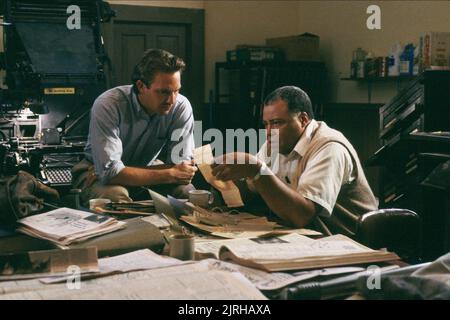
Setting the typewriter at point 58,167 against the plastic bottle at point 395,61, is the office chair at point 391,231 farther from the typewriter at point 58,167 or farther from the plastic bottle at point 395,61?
the plastic bottle at point 395,61

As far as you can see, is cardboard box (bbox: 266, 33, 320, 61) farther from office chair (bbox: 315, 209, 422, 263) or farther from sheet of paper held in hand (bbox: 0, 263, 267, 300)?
sheet of paper held in hand (bbox: 0, 263, 267, 300)

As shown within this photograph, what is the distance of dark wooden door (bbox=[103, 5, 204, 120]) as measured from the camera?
19.3 feet

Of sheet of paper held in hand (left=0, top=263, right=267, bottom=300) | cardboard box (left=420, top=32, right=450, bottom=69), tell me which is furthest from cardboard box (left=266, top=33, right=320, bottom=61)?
sheet of paper held in hand (left=0, top=263, right=267, bottom=300)

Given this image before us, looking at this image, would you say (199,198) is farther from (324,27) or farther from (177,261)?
(324,27)

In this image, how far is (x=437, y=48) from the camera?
13.6ft

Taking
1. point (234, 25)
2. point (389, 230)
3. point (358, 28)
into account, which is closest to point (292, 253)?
point (389, 230)

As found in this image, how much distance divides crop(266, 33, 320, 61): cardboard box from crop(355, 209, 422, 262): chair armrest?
14.2 feet

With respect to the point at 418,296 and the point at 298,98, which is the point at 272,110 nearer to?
the point at 298,98

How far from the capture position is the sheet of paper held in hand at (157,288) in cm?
115

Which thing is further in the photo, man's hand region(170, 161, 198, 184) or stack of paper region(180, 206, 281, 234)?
man's hand region(170, 161, 198, 184)

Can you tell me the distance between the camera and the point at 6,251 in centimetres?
157

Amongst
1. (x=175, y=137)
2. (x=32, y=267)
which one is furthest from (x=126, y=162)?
(x=32, y=267)

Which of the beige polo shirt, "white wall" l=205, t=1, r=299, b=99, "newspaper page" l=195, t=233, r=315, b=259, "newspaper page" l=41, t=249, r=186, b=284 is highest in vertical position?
"white wall" l=205, t=1, r=299, b=99

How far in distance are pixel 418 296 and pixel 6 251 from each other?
40.6 inches
